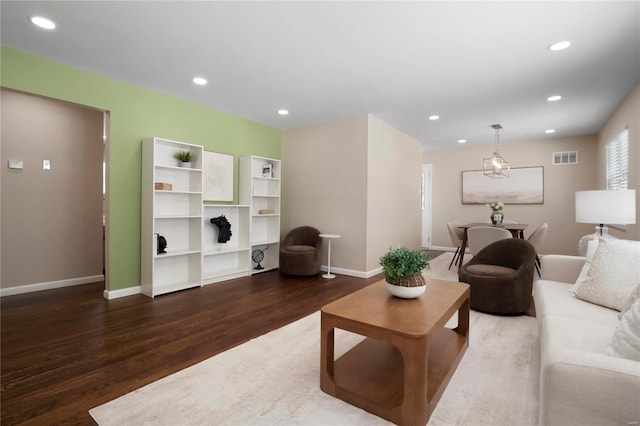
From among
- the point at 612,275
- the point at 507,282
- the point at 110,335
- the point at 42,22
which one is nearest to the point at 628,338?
the point at 612,275

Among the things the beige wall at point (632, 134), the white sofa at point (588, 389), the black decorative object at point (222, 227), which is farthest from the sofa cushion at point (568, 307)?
the black decorative object at point (222, 227)

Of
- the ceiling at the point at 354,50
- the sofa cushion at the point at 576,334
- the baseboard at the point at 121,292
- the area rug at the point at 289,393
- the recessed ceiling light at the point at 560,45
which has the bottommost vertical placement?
the area rug at the point at 289,393

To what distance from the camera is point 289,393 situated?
1.85 meters

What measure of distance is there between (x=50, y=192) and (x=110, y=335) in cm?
266

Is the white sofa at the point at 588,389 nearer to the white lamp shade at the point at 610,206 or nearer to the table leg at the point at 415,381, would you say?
the table leg at the point at 415,381

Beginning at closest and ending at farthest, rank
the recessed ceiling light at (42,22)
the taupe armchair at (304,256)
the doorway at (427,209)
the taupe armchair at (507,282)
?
the recessed ceiling light at (42,22)
the taupe armchair at (507,282)
the taupe armchair at (304,256)
the doorway at (427,209)

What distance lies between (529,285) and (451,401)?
6.47 ft

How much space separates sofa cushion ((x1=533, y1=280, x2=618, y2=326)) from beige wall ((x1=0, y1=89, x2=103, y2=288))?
17.8ft

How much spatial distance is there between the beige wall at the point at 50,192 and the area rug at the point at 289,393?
11.1 ft

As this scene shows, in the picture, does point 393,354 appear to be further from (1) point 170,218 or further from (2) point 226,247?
(2) point 226,247

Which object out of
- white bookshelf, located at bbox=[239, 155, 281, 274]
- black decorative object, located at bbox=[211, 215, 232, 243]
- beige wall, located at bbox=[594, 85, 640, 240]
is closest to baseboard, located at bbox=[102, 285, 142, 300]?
black decorative object, located at bbox=[211, 215, 232, 243]

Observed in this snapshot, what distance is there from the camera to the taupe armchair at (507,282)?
3113 mm

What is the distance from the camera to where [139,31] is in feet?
8.84

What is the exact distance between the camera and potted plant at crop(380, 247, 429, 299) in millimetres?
2064
